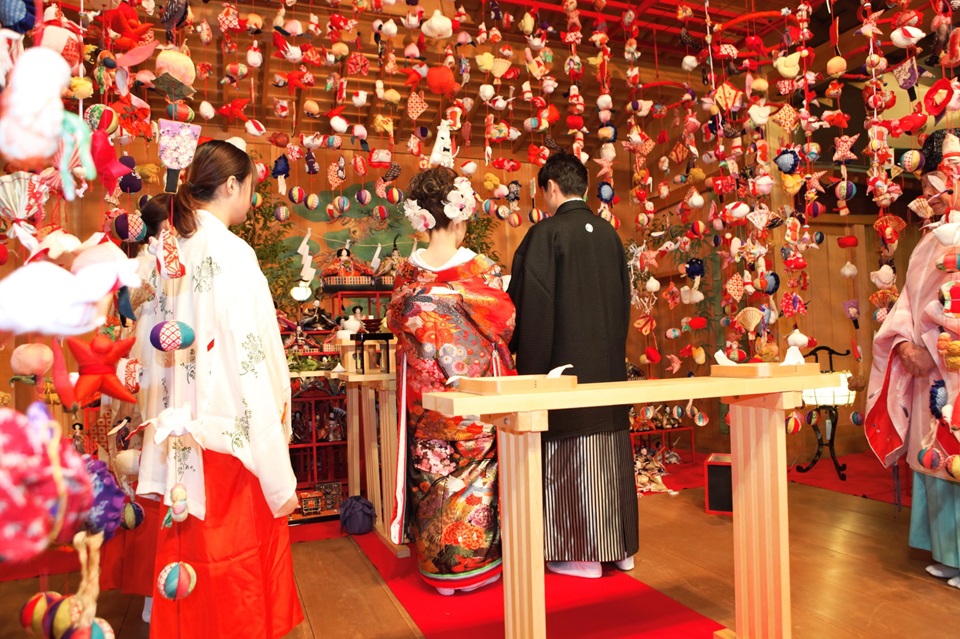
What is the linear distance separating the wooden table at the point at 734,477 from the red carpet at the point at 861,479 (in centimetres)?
255

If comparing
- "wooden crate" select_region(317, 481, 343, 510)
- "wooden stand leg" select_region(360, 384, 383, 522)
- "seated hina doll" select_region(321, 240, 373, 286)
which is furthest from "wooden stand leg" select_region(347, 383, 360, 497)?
"seated hina doll" select_region(321, 240, 373, 286)

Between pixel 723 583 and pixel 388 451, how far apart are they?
5.65 feet

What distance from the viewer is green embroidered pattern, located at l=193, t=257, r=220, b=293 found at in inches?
75.1

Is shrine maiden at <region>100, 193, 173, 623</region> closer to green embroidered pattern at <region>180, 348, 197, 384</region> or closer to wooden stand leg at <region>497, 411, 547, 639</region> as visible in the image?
green embroidered pattern at <region>180, 348, 197, 384</region>

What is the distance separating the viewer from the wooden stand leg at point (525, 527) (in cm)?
175

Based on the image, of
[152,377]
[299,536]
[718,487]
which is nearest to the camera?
[152,377]

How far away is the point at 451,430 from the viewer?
284 centimetres

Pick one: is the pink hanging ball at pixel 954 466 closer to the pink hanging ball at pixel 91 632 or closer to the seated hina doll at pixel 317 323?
the pink hanging ball at pixel 91 632

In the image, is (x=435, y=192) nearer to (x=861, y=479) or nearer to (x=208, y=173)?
(x=208, y=173)

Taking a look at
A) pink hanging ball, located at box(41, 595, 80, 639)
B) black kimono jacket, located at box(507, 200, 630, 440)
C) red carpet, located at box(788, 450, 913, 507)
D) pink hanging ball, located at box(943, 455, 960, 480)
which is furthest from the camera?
red carpet, located at box(788, 450, 913, 507)

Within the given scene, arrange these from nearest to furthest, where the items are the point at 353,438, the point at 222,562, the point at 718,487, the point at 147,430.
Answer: the point at 222,562
the point at 147,430
the point at 718,487
the point at 353,438

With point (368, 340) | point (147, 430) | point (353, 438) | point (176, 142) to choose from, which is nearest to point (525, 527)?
point (147, 430)

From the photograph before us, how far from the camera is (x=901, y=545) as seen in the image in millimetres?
3225

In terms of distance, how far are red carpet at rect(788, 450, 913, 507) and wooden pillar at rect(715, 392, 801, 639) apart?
2528 millimetres
